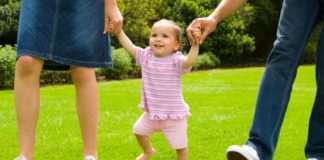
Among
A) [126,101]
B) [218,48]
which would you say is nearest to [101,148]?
[126,101]

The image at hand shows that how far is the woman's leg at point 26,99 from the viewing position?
3278mm

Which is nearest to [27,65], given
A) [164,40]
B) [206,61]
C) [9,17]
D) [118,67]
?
[164,40]

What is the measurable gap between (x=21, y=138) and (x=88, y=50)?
0.65 meters

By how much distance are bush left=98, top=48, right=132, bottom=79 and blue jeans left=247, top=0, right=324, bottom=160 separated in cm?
1580

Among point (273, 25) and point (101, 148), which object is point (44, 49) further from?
point (273, 25)

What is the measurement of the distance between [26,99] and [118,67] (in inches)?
624

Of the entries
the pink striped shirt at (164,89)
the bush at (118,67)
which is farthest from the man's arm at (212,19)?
the bush at (118,67)

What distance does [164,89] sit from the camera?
3.82m

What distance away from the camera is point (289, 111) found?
8141 mm

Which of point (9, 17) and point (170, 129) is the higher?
point (9, 17)

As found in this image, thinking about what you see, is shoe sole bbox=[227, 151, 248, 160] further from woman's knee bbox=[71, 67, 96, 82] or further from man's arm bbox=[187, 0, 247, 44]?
woman's knee bbox=[71, 67, 96, 82]

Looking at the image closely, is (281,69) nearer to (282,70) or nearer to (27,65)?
(282,70)

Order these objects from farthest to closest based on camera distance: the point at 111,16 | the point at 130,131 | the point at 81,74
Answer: the point at 130,131
the point at 111,16
the point at 81,74

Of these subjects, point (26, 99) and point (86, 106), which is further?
point (86, 106)
